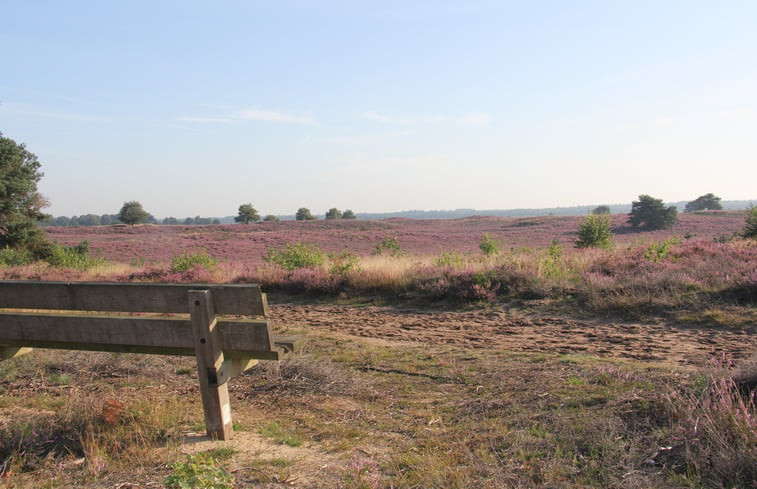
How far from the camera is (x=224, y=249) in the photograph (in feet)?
110

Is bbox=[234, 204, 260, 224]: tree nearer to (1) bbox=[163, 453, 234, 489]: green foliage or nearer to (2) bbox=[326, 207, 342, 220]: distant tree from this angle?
(2) bbox=[326, 207, 342, 220]: distant tree

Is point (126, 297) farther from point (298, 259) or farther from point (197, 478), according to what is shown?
point (298, 259)

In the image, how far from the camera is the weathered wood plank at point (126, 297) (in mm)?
3703

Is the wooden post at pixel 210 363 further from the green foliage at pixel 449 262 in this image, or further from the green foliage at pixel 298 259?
the green foliage at pixel 298 259

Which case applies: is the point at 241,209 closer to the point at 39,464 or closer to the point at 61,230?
the point at 61,230

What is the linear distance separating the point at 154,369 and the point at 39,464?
2.38 m

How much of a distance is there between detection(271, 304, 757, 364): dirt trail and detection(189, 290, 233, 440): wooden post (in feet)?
13.3

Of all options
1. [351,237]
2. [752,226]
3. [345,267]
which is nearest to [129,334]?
[345,267]

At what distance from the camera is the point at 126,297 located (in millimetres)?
3904

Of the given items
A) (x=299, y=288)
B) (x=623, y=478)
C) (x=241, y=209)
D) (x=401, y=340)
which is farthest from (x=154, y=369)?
(x=241, y=209)

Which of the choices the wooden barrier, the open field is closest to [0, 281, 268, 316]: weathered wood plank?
the wooden barrier

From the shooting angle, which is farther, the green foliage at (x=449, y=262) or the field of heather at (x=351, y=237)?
the field of heather at (x=351, y=237)

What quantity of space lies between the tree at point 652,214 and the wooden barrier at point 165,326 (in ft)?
162

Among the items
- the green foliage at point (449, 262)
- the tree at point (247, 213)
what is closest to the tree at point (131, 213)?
the tree at point (247, 213)
